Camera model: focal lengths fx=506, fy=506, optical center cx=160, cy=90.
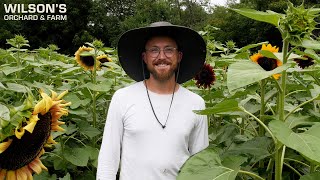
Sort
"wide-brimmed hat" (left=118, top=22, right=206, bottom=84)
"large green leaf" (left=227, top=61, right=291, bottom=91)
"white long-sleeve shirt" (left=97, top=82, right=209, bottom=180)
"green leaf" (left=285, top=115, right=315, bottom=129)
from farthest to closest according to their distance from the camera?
"wide-brimmed hat" (left=118, top=22, right=206, bottom=84) → "white long-sleeve shirt" (left=97, top=82, right=209, bottom=180) → "green leaf" (left=285, top=115, right=315, bottom=129) → "large green leaf" (left=227, top=61, right=291, bottom=91)

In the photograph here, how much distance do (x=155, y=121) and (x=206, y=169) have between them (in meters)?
0.36

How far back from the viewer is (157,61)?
1.76 metres

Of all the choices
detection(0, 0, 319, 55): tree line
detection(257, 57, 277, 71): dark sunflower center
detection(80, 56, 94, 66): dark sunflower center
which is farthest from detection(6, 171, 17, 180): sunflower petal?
detection(0, 0, 319, 55): tree line

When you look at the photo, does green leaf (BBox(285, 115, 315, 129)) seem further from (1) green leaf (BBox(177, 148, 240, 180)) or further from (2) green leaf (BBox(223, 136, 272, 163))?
(1) green leaf (BBox(177, 148, 240, 180))

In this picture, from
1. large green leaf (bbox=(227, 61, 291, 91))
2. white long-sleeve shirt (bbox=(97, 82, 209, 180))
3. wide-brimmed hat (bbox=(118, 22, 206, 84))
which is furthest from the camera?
wide-brimmed hat (bbox=(118, 22, 206, 84))

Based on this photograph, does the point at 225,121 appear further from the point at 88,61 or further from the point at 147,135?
the point at 147,135

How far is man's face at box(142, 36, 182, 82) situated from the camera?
176 centimetres

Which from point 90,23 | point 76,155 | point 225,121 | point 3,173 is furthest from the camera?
point 90,23

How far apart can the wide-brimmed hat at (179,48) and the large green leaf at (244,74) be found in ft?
1.96

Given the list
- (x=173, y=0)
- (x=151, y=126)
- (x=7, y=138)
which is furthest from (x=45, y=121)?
(x=173, y=0)

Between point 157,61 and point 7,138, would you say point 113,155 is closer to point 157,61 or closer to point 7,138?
point 157,61

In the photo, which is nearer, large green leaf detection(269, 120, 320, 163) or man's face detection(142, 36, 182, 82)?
large green leaf detection(269, 120, 320, 163)

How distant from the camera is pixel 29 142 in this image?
4.25ft

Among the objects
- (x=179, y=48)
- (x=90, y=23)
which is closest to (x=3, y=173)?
(x=179, y=48)
